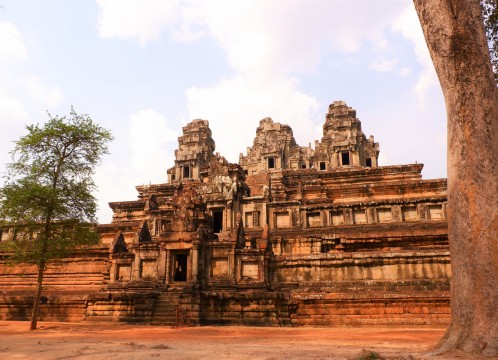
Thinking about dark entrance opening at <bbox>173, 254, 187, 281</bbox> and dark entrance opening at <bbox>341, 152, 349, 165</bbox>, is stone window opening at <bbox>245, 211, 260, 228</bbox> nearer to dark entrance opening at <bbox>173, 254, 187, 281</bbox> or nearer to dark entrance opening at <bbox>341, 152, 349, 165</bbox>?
dark entrance opening at <bbox>173, 254, 187, 281</bbox>

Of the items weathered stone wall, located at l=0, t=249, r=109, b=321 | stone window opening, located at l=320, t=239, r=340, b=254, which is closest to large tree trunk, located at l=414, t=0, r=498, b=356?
stone window opening, located at l=320, t=239, r=340, b=254

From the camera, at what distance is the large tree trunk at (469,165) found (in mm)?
7602

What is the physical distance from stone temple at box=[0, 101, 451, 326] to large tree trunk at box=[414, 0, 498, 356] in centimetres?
1030

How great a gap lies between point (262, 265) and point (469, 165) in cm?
1336

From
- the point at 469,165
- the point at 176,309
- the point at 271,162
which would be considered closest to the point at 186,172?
the point at 271,162

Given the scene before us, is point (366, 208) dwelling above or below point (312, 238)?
above

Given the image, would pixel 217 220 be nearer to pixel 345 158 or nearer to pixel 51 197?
pixel 51 197

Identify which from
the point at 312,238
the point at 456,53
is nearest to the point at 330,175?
the point at 312,238

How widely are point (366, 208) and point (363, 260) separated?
8.97 m

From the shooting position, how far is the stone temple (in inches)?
719

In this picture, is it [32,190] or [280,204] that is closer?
[32,190]

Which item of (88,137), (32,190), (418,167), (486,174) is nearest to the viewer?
(486,174)

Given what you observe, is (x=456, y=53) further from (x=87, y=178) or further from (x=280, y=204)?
(x=280, y=204)

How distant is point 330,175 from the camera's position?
1634 inches
